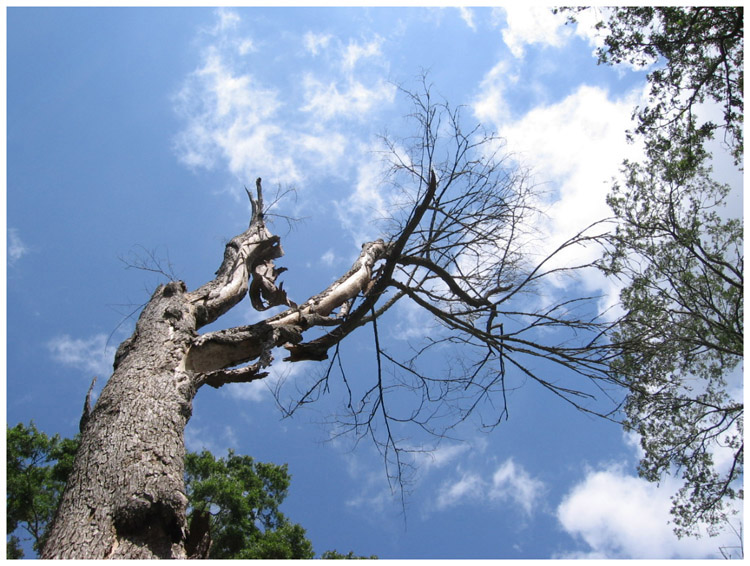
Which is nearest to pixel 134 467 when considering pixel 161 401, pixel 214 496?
pixel 161 401

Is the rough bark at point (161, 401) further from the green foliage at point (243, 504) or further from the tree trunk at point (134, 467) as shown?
the green foliage at point (243, 504)

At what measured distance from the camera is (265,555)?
905 centimetres

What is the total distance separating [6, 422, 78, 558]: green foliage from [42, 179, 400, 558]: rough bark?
26.4 feet

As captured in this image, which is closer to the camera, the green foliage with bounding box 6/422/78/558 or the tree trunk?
the tree trunk

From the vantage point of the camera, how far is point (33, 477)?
32.0 feet

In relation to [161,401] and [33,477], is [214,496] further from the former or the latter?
[161,401]

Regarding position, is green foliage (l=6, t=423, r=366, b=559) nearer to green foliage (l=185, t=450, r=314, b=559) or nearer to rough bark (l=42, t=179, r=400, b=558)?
green foliage (l=185, t=450, r=314, b=559)

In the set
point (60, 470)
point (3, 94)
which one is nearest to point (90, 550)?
point (3, 94)

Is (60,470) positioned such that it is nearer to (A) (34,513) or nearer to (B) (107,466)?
(A) (34,513)

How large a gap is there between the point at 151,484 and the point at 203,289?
189 cm

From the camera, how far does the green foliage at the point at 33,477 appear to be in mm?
9406

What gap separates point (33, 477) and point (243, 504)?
4294 millimetres

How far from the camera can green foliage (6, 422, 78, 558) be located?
9.41m

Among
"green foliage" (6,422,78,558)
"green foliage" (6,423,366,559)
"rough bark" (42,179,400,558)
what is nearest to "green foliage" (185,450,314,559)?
"green foliage" (6,423,366,559)
